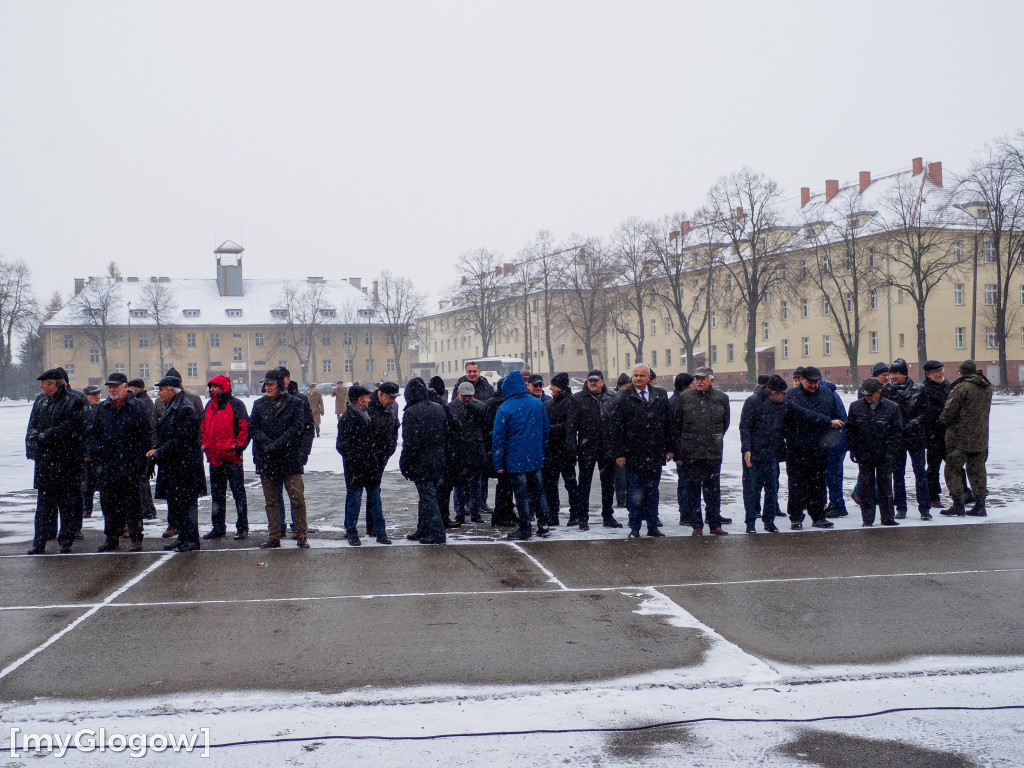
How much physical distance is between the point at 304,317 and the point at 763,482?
93669 mm

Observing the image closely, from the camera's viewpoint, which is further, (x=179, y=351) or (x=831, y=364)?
(x=179, y=351)

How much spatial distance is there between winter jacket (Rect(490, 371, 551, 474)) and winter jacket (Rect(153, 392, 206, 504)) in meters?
3.20

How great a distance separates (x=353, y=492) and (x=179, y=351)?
98.8 metres

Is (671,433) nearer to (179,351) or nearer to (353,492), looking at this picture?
(353,492)

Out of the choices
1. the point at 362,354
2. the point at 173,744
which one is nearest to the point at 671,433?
the point at 173,744

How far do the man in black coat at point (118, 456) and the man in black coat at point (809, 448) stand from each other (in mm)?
7231

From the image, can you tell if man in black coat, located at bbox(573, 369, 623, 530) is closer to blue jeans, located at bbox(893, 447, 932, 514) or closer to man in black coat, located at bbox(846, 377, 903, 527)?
man in black coat, located at bbox(846, 377, 903, 527)

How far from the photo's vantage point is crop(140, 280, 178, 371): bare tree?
304 feet

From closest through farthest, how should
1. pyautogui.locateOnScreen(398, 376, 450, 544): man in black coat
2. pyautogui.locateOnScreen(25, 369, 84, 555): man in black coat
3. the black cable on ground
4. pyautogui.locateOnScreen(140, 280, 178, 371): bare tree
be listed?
the black cable on ground < pyautogui.locateOnScreen(25, 369, 84, 555): man in black coat < pyautogui.locateOnScreen(398, 376, 450, 544): man in black coat < pyautogui.locateOnScreen(140, 280, 178, 371): bare tree

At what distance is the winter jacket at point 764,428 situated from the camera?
36.9ft

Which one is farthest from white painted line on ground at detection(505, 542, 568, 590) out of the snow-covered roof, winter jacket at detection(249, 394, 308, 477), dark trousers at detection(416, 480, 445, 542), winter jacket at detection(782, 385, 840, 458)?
the snow-covered roof

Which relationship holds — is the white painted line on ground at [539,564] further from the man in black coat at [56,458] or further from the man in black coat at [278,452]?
the man in black coat at [56,458]

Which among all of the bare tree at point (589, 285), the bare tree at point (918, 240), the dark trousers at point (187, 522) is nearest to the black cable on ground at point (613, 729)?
the dark trousers at point (187, 522)

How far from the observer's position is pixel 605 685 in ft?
18.1
